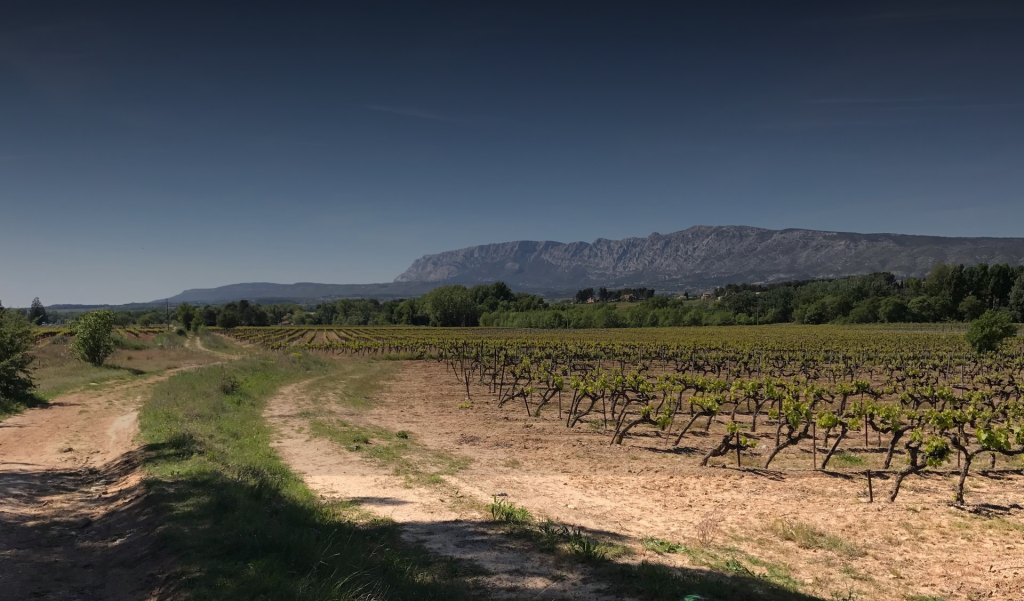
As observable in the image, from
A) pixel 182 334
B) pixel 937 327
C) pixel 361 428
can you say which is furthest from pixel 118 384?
pixel 937 327

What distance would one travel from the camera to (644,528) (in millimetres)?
8719

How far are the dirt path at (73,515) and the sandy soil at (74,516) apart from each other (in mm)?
10

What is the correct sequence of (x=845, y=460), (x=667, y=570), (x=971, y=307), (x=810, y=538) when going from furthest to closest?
1. (x=971, y=307)
2. (x=845, y=460)
3. (x=810, y=538)
4. (x=667, y=570)

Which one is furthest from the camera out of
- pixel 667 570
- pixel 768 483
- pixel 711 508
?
pixel 768 483

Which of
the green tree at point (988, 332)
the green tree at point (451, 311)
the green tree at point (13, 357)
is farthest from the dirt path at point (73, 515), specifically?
the green tree at point (451, 311)

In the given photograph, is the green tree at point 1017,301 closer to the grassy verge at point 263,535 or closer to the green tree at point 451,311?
the green tree at point 451,311

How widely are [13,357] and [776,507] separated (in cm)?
2415

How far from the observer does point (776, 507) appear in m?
9.95

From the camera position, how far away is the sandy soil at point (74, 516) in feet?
19.9

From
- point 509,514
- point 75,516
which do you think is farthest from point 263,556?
point 75,516

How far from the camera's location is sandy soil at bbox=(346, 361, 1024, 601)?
23.4ft

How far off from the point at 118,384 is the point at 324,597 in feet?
88.3

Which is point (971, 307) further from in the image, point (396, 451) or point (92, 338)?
point (92, 338)

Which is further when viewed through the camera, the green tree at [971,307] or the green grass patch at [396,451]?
the green tree at [971,307]
